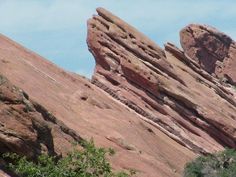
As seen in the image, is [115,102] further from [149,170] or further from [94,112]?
[149,170]

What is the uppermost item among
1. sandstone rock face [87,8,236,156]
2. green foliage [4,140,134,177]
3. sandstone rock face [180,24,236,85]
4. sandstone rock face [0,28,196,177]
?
sandstone rock face [180,24,236,85]

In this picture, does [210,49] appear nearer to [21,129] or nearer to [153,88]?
[153,88]

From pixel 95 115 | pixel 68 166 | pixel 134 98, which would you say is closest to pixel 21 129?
pixel 68 166

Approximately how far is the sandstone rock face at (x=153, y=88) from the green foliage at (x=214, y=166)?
5374 mm

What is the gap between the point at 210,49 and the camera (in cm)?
6053

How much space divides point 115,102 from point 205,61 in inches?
952

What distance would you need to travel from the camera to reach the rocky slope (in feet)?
97.9

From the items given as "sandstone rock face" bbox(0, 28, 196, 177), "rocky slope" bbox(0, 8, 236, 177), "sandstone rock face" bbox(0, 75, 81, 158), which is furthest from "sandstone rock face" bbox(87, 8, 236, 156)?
"sandstone rock face" bbox(0, 75, 81, 158)

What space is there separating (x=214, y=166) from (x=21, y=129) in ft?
54.0

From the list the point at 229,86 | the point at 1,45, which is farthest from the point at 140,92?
the point at 229,86

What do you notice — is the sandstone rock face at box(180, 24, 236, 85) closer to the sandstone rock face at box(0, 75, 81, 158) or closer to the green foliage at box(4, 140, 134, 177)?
the sandstone rock face at box(0, 75, 81, 158)

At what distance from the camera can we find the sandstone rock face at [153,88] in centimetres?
4044

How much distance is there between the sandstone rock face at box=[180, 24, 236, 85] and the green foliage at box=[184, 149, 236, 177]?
2614 cm

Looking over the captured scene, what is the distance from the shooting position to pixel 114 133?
30766 millimetres
